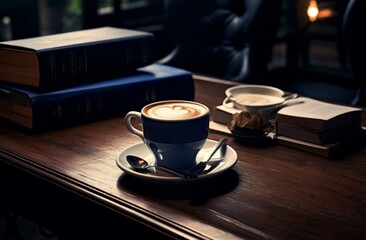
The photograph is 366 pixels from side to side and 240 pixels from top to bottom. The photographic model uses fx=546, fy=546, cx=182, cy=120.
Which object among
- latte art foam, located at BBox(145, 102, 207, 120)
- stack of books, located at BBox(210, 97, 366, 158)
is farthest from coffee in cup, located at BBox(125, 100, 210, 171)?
stack of books, located at BBox(210, 97, 366, 158)

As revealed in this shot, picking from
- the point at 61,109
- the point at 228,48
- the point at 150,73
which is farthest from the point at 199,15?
the point at 61,109

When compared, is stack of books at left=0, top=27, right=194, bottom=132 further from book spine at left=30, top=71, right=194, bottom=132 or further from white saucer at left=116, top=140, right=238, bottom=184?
white saucer at left=116, top=140, right=238, bottom=184

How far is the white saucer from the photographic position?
875 mm

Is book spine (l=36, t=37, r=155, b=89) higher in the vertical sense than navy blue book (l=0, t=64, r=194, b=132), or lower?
higher

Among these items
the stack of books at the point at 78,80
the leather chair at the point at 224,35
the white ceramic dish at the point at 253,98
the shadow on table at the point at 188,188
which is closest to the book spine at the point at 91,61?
the stack of books at the point at 78,80

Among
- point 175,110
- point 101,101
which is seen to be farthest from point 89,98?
point 175,110

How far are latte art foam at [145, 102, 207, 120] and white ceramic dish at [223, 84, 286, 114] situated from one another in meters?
0.25

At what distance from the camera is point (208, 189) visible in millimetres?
895

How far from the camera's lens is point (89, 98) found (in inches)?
48.8

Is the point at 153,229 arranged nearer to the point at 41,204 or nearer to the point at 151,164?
the point at 151,164

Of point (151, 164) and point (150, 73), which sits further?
point (150, 73)

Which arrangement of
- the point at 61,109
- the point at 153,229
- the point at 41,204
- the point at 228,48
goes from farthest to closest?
1. the point at 228,48
2. the point at 61,109
3. the point at 41,204
4. the point at 153,229

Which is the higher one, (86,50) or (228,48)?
(86,50)

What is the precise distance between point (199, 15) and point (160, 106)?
1652 mm
